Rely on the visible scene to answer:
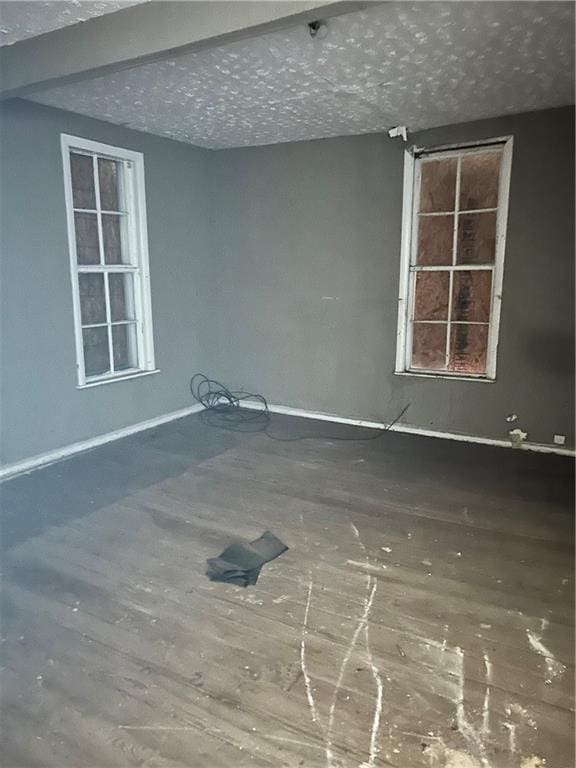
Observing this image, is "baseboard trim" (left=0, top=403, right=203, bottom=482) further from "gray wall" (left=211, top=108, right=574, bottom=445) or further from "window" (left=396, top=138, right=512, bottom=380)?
"window" (left=396, top=138, right=512, bottom=380)

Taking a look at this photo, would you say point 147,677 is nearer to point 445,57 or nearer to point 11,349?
point 11,349

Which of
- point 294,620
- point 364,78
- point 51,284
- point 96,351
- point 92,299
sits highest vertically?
point 364,78

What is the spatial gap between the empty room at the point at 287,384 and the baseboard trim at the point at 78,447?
0.02 m

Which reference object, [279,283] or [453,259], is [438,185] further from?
[279,283]

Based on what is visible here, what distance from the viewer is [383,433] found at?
187 inches

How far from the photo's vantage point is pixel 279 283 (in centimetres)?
525

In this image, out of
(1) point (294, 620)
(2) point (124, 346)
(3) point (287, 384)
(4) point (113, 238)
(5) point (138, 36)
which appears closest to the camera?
(1) point (294, 620)

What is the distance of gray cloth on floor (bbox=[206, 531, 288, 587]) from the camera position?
8.39ft

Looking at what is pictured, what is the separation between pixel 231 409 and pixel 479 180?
3.02 meters

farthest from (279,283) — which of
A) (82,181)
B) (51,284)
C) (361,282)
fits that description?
(51,284)

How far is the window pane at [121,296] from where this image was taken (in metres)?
4.63

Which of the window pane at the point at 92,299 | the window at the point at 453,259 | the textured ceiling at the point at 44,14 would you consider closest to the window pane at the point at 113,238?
the window pane at the point at 92,299

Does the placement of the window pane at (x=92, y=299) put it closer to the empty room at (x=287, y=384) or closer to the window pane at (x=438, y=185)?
the empty room at (x=287, y=384)

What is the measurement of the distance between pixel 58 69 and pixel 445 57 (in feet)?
6.52
